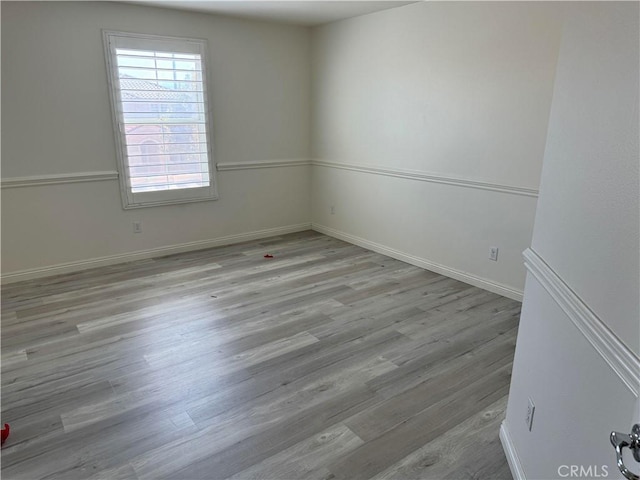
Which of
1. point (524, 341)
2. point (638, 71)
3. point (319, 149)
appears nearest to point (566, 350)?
point (524, 341)

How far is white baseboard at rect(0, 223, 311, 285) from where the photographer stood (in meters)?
3.95

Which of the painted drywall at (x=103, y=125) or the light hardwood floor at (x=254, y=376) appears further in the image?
the painted drywall at (x=103, y=125)

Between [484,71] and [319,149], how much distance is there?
2393mm

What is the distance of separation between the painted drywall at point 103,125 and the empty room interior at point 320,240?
22 millimetres

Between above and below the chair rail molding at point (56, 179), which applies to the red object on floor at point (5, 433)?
below

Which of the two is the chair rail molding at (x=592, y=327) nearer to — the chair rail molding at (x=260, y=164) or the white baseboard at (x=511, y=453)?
the white baseboard at (x=511, y=453)

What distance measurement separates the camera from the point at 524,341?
1744 millimetres

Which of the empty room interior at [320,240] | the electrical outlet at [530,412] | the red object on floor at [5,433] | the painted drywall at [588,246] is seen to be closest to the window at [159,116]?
the empty room interior at [320,240]

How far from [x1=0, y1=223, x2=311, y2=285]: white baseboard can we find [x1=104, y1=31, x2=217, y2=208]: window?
1.73 feet

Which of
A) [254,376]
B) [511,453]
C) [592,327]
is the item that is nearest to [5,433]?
[254,376]
